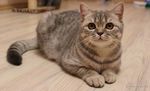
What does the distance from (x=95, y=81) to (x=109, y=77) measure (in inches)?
4.0

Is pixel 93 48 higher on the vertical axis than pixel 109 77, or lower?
higher

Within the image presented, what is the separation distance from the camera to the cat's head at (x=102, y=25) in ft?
4.12

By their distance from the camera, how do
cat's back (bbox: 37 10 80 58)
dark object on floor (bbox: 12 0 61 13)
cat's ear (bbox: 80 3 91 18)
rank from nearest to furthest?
cat's ear (bbox: 80 3 91 18), cat's back (bbox: 37 10 80 58), dark object on floor (bbox: 12 0 61 13)

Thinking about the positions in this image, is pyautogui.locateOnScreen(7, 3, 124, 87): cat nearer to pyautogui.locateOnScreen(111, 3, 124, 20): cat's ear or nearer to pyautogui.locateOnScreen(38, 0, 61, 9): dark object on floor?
pyautogui.locateOnScreen(111, 3, 124, 20): cat's ear

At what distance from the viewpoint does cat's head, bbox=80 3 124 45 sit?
1255mm

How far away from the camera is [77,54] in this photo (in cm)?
141

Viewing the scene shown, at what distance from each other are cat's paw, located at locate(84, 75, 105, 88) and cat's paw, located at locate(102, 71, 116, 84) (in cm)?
4

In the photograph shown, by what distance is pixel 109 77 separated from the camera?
4.41 ft

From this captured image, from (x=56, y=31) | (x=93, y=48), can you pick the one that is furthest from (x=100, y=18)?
(x=56, y=31)

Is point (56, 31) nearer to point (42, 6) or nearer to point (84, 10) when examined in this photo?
point (84, 10)

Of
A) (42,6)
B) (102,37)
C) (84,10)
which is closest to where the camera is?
(102,37)

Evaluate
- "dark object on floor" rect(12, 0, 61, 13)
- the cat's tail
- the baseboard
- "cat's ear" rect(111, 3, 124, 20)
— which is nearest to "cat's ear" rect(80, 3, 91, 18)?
"cat's ear" rect(111, 3, 124, 20)

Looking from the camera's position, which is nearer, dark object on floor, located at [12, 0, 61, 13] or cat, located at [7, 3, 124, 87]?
cat, located at [7, 3, 124, 87]

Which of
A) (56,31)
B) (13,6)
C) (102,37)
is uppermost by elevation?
(102,37)
